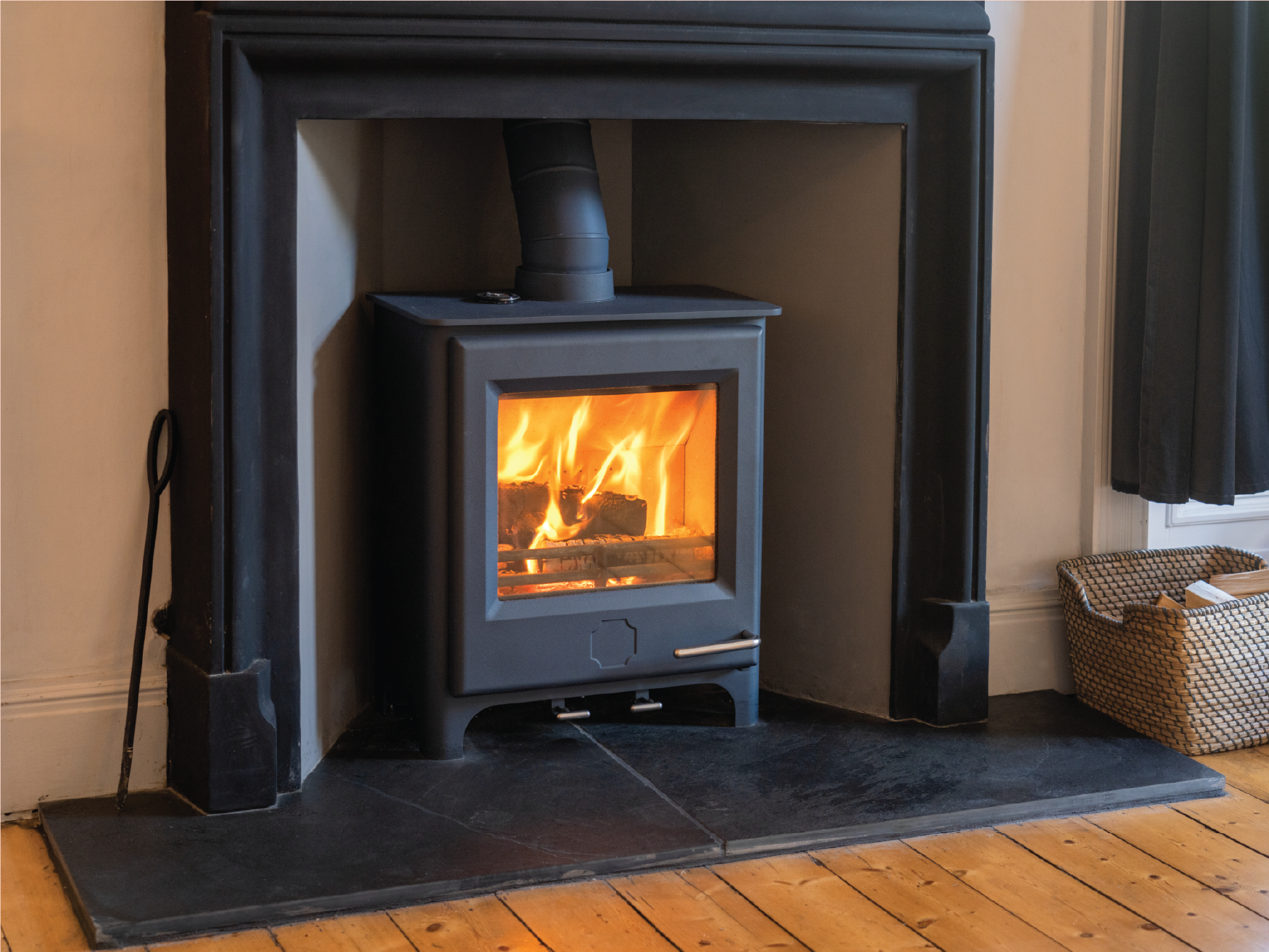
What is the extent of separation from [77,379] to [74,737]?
56 cm

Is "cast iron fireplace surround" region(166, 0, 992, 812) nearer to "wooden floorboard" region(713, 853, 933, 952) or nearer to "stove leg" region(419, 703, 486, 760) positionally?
"stove leg" region(419, 703, 486, 760)

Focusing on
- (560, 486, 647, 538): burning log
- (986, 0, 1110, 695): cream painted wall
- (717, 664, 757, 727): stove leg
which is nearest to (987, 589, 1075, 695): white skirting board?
(986, 0, 1110, 695): cream painted wall

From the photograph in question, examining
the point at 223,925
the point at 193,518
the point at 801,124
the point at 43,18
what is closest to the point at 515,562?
the point at 193,518

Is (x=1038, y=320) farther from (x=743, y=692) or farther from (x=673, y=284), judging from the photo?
(x=743, y=692)

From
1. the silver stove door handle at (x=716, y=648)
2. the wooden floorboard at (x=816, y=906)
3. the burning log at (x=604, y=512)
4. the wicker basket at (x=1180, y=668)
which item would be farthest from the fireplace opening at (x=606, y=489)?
the wicker basket at (x=1180, y=668)

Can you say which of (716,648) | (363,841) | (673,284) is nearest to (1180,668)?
(716,648)

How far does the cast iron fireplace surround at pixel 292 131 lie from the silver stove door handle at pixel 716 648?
62 cm

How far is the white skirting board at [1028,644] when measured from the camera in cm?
265

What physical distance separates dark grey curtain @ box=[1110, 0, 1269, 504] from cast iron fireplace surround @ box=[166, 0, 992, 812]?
41 cm

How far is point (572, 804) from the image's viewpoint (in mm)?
2133

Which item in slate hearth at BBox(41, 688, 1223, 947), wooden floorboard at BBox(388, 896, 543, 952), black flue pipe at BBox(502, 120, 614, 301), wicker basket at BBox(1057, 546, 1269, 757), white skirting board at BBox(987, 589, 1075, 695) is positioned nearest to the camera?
wooden floorboard at BBox(388, 896, 543, 952)

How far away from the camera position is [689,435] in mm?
2371

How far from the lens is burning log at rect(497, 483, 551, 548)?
90.7 inches

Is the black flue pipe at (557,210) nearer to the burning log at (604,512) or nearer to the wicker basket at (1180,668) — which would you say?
the burning log at (604,512)
